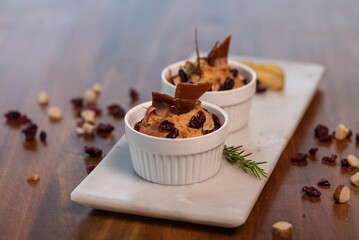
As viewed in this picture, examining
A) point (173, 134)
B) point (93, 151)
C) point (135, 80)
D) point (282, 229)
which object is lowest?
point (135, 80)

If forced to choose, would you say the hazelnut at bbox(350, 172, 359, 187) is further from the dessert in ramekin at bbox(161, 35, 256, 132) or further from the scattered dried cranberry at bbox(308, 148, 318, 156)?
the dessert in ramekin at bbox(161, 35, 256, 132)

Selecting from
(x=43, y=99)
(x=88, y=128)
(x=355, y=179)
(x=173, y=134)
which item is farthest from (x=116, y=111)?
(x=355, y=179)

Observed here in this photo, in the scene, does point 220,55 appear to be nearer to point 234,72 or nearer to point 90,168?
point 234,72

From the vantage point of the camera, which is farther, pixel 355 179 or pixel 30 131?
pixel 30 131

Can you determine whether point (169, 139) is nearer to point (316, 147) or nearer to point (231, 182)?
point (231, 182)

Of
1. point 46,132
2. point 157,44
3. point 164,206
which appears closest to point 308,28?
point 157,44

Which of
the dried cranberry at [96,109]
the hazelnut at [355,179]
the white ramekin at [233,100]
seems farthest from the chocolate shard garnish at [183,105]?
the dried cranberry at [96,109]

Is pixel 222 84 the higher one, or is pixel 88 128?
pixel 222 84
